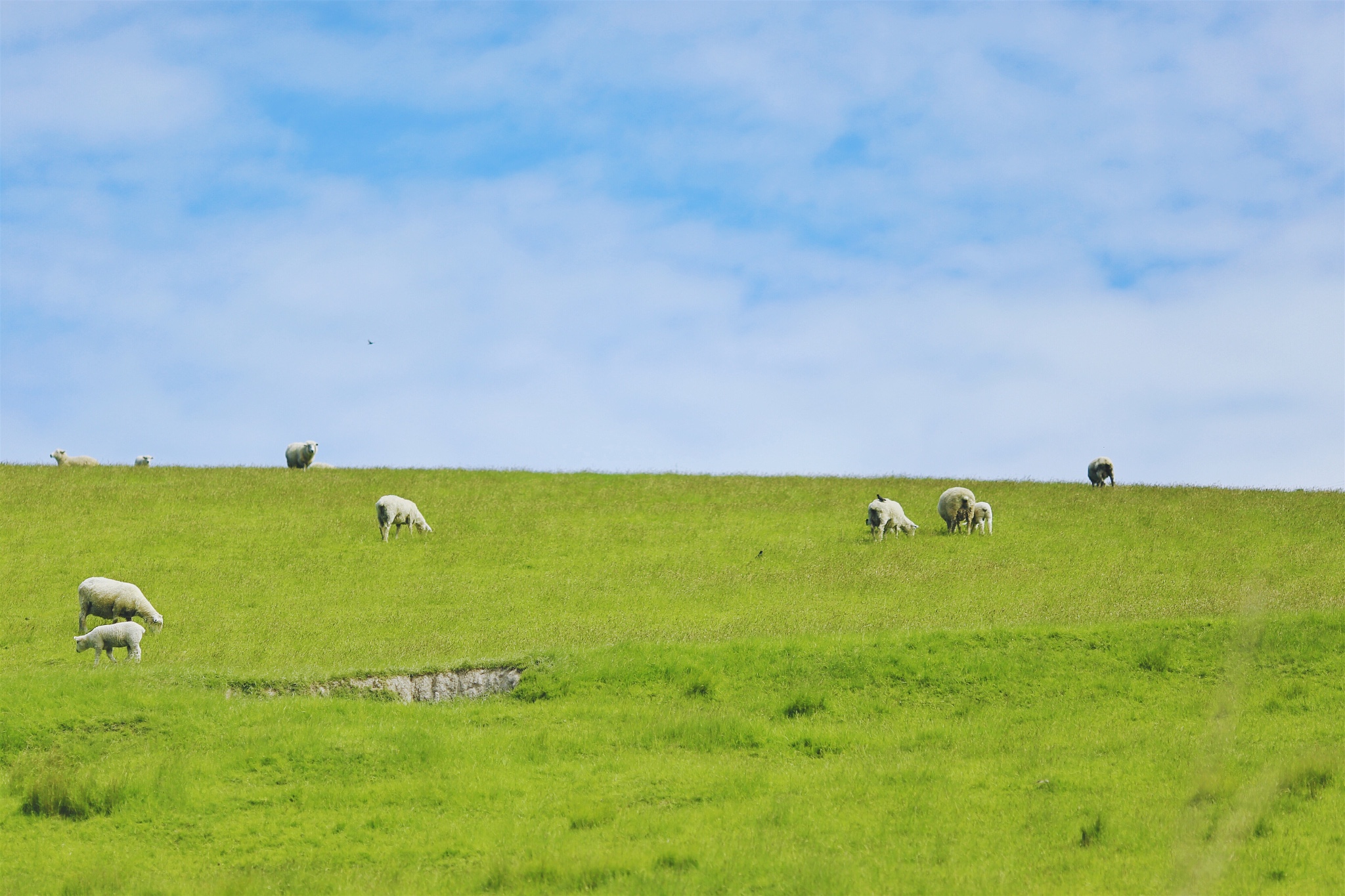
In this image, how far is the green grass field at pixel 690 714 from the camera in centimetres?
1226

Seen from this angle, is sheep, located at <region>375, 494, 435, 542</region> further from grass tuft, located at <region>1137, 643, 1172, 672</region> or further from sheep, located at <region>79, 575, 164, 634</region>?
grass tuft, located at <region>1137, 643, 1172, 672</region>

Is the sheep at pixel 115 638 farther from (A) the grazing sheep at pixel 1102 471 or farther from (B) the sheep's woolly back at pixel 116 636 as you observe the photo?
(A) the grazing sheep at pixel 1102 471

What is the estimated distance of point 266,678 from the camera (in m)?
19.1

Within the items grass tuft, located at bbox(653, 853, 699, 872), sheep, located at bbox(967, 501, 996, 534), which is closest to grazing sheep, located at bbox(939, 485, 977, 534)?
sheep, located at bbox(967, 501, 996, 534)

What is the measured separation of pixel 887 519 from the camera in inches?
1330

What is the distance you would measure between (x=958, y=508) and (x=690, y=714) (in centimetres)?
1920

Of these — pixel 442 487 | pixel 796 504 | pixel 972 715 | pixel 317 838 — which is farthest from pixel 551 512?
pixel 317 838

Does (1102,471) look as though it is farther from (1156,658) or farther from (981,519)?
(1156,658)

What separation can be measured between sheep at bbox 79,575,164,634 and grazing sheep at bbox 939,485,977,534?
21966 mm

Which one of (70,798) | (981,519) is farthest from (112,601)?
(981,519)

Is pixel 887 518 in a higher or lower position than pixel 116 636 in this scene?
higher

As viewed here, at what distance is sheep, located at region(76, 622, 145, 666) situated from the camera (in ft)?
68.9

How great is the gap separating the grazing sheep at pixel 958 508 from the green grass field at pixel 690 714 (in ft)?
3.78

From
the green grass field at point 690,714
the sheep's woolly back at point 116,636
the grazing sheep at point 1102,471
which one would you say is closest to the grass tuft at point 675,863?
the green grass field at point 690,714
